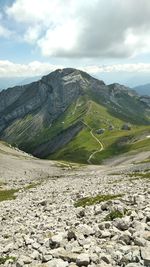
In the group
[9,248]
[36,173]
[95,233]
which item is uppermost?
[95,233]

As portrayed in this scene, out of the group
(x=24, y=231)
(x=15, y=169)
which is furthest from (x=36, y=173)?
(x=24, y=231)

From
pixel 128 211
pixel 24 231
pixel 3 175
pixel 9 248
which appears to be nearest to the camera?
pixel 9 248

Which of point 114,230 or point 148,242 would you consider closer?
point 148,242

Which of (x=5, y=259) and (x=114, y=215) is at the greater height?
(x=114, y=215)

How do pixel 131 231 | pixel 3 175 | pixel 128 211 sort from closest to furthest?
pixel 131 231 < pixel 128 211 < pixel 3 175

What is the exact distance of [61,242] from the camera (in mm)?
19234

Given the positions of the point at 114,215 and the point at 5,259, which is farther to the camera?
the point at 114,215

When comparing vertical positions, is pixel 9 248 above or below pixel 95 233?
below

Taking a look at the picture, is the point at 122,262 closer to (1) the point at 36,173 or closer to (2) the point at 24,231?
(2) the point at 24,231

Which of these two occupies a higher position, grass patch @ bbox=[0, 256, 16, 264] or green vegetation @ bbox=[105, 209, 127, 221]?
A: green vegetation @ bbox=[105, 209, 127, 221]

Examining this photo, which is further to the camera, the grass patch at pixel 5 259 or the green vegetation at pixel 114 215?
the green vegetation at pixel 114 215

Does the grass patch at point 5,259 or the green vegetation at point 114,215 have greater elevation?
the green vegetation at point 114,215

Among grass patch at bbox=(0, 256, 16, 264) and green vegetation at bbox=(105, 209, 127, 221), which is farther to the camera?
green vegetation at bbox=(105, 209, 127, 221)

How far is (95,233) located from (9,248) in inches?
196
